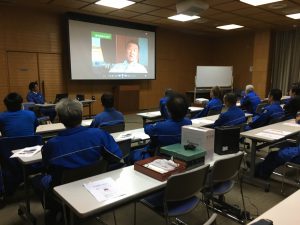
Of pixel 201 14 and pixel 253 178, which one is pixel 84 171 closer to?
pixel 253 178

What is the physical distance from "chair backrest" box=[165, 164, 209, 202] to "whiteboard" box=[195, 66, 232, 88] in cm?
829

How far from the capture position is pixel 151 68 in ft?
30.6

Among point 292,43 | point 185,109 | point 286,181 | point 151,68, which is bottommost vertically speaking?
point 286,181

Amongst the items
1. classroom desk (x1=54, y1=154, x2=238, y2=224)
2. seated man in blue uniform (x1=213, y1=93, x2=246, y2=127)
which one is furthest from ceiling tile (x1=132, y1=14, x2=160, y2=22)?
classroom desk (x1=54, y1=154, x2=238, y2=224)

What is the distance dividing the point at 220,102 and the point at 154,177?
362cm

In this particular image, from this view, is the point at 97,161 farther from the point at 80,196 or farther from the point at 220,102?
the point at 220,102

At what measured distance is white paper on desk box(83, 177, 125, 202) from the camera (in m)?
1.54

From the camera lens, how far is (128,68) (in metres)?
8.63

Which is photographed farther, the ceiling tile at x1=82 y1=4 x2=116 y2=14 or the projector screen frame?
the projector screen frame

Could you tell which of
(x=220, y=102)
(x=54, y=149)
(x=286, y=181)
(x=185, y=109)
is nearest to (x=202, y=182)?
(x=185, y=109)

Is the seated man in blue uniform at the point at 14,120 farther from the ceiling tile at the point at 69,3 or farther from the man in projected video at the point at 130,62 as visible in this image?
the man in projected video at the point at 130,62

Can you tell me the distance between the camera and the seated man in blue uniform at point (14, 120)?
116 inches

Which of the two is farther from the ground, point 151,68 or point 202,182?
point 151,68

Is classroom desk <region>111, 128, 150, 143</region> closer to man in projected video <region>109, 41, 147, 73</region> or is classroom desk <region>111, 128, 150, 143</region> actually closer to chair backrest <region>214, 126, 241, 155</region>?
chair backrest <region>214, 126, 241, 155</region>
